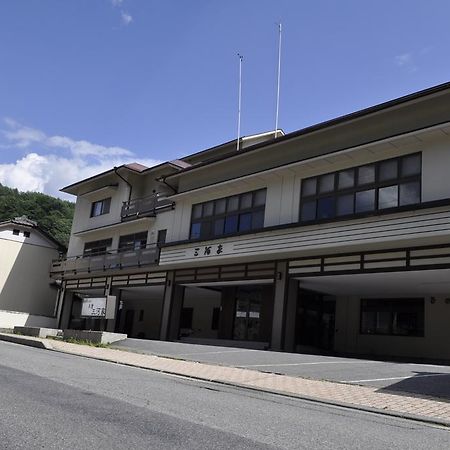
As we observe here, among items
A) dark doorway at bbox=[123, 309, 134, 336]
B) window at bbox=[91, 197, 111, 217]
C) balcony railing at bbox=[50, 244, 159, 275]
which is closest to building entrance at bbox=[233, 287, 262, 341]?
balcony railing at bbox=[50, 244, 159, 275]

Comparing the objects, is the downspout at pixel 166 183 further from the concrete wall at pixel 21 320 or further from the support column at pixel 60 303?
the concrete wall at pixel 21 320

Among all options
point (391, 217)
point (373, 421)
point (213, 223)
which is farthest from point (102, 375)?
point (213, 223)

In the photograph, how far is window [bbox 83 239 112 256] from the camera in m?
35.1

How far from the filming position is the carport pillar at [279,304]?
2153 cm

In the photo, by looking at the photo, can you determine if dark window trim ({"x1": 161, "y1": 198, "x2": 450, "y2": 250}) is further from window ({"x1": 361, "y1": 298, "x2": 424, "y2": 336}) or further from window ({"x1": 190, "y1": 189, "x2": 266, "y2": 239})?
window ({"x1": 361, "y1": 298, "x2": 424, "y2": 336})

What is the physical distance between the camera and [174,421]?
654cm

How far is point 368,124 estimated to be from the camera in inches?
766

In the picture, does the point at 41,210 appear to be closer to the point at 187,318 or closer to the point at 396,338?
the point at 187,318

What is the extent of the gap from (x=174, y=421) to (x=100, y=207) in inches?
1246

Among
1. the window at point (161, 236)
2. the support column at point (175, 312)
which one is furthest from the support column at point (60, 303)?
the support column at point (175, 312)

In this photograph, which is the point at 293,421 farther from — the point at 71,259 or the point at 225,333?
the point at 71,259

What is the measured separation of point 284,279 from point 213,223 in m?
5.38

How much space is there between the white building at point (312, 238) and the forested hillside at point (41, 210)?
35.1 metres

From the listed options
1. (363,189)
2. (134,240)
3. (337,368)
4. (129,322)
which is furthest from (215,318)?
(337,368)
